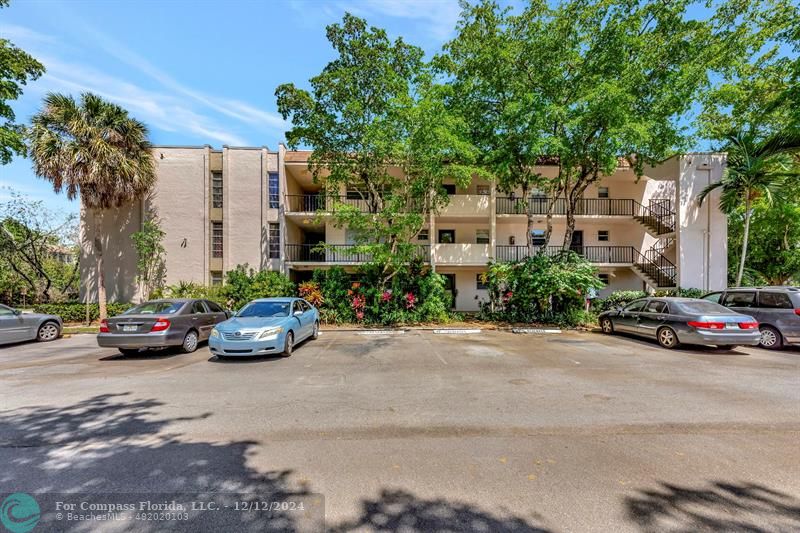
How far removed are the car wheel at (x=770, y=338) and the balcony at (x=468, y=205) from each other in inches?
460

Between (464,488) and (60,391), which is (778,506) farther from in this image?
(60,391)

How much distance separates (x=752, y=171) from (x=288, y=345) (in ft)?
64.3

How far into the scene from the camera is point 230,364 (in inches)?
304

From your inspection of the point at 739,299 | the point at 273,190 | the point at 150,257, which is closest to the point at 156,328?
the point at 150,257

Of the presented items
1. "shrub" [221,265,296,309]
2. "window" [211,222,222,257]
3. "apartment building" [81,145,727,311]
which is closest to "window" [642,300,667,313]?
"apartment building" [81,145,727,311]

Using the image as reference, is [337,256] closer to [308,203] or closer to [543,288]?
[308,203]

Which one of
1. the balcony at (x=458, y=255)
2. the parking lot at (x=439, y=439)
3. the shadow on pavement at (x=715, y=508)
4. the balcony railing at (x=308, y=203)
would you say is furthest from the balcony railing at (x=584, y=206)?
the shadow on pavement at (x=715, y=508)

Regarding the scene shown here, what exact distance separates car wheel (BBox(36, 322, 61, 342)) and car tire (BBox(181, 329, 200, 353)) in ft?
21.3

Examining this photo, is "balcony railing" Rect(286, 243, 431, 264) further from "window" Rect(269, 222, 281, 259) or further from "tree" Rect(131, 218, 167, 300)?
"tree" Rect(131, 218, 167, 300)

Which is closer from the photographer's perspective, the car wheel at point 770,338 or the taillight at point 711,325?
the taillight at point 711,325

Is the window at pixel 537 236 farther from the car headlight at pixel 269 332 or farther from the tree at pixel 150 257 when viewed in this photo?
the tree at pixel 150 257

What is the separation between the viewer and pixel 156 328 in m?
8.40

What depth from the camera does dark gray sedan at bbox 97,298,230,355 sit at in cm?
830

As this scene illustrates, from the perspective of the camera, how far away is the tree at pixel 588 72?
13312 mm
